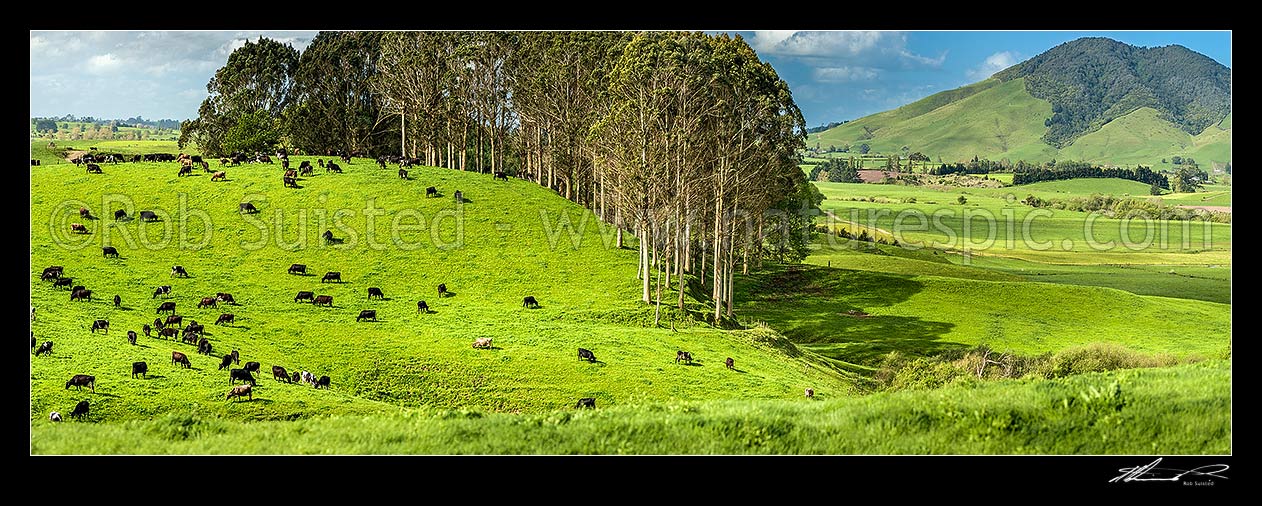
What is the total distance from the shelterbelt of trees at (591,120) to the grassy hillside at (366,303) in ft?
18.5

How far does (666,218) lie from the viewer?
50.0 m

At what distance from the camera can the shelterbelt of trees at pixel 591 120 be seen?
163 feet

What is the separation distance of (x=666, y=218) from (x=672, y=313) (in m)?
6.15

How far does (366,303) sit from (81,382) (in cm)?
2031

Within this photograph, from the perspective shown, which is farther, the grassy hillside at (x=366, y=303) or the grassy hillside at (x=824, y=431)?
the grassy hillside at (x=366, y=303)

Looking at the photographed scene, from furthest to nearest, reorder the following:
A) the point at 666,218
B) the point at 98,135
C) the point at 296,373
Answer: the point at 666,218 < the point at 98,135 < the point at 296,373

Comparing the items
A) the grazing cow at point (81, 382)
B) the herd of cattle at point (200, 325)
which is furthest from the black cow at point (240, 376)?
the grazing cow at point (81, 382)

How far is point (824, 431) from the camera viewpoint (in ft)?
49.0

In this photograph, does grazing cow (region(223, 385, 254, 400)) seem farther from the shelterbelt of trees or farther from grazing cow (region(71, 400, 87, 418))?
the shelterbelt of trees
